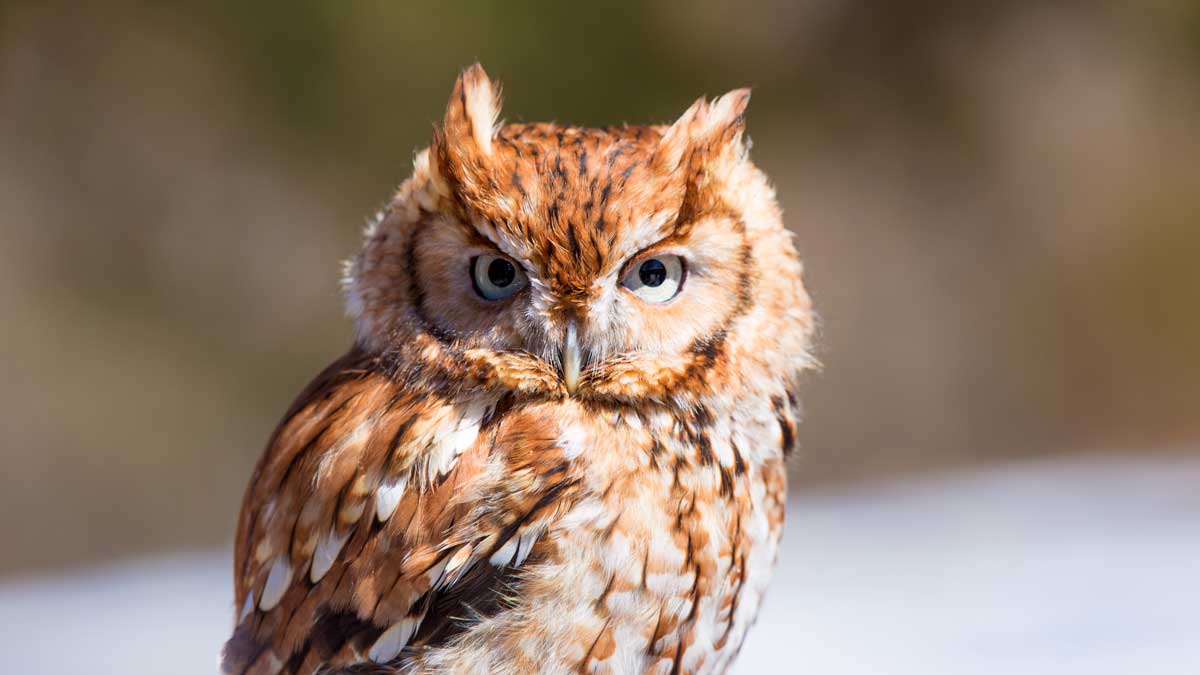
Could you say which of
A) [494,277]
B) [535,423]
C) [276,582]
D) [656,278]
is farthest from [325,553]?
[656,278]

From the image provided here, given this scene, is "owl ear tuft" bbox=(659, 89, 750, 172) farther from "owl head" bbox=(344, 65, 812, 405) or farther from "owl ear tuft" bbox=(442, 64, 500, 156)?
"owl ear tuft" bbox=(442, 64, 500, 156)

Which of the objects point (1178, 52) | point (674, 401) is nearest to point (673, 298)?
point (674, 401)

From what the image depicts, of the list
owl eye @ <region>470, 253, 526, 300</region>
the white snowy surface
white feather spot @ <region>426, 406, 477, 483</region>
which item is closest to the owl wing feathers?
white feather spot @ <region>426, 406, 477, 483</region>

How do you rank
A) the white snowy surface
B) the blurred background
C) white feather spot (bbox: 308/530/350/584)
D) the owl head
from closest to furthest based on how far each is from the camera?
the owl head, white feather spot (bbox: 308/530/350/584), the white snowy surface, the blurred background

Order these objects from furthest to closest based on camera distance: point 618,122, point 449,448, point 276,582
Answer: point 618,122 < point 276,582 < point 449,448

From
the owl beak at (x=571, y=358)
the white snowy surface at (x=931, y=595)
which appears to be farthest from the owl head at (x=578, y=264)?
the white snowy surface at (x=931, y=595)

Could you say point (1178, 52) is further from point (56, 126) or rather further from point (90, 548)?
point (90, 548)

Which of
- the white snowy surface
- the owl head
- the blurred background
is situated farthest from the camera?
the blurred background

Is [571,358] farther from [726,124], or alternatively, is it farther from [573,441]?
[726,124]
